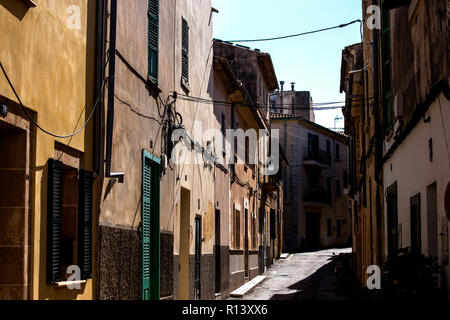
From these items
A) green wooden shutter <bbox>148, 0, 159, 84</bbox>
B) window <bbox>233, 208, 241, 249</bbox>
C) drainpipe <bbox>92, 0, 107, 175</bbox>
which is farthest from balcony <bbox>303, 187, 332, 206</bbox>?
drainpipe <bbox>92, 0, 107, 175</bbox>

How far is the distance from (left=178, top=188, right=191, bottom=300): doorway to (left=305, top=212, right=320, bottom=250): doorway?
40.0m

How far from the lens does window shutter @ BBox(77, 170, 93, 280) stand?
8430 millimetres

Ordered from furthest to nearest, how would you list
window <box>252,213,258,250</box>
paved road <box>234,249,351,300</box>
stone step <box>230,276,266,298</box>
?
window <box>252,213,258,250</box>, paved road <box>234,249,351,300</box>, stone step <box>230,276,266,298</box>

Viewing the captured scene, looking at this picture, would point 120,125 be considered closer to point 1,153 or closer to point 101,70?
point 101,70

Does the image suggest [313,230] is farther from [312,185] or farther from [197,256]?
[197,256]

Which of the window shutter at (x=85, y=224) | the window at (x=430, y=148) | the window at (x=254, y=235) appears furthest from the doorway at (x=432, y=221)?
the window at (x=254, y=235)

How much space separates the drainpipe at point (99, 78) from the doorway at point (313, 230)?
46.5m

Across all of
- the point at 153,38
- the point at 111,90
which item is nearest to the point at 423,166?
the point at 111,90

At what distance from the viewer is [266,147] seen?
35188 mm

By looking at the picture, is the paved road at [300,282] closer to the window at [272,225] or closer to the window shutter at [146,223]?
the window at [272,225]

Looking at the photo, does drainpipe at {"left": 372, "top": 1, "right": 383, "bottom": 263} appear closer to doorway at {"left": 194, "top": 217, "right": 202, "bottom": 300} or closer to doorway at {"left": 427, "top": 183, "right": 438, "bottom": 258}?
doorway at {"left": 194, "top": 217, "right": 202, "bottom": 300}

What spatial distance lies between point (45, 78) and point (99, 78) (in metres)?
1.79

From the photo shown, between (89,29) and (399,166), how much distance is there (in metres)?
6.17

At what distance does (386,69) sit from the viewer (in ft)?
47.5
